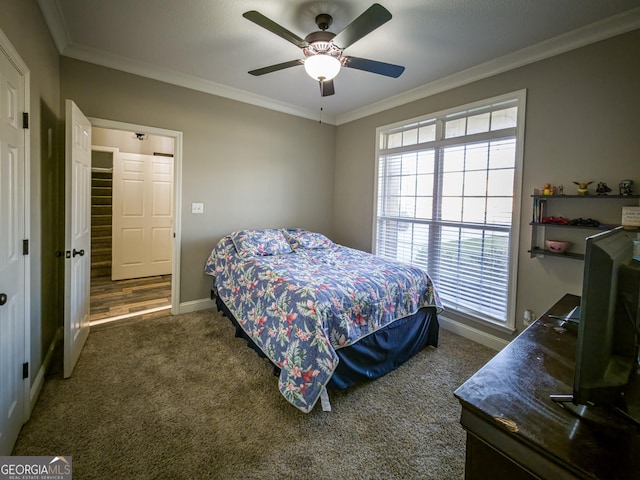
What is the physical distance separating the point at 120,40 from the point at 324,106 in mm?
2339

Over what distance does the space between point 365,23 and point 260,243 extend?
2225mm

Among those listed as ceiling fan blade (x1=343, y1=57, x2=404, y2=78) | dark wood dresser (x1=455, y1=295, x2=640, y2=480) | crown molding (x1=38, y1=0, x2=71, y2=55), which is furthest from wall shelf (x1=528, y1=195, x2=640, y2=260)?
crown molding (x1=38, y1=0, x2=71, y2=55)

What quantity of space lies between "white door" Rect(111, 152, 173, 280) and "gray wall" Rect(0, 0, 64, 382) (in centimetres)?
219

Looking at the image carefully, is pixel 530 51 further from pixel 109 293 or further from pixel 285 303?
pixel 109 293

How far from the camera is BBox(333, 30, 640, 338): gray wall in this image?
2109mm

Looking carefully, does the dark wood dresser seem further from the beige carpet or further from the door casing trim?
the door casing trim

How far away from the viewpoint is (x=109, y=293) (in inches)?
163

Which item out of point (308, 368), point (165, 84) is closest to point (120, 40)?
point (165, 84)

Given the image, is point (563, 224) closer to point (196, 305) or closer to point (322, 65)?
point (322, 65)

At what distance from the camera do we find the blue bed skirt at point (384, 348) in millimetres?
2076

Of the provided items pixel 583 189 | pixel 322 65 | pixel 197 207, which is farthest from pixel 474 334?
pixel 197 207

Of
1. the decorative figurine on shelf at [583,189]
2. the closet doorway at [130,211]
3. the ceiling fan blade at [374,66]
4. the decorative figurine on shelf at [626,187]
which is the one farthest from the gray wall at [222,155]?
the decorative figurine on shelf at [626,187]

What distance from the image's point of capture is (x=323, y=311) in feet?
6.32

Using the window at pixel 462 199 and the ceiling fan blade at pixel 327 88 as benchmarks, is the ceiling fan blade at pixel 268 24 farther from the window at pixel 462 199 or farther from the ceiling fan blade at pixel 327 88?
the window at pixel 462 199
